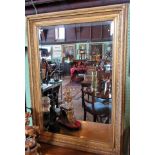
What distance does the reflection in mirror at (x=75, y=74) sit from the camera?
1015mm

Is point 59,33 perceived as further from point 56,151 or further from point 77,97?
point 56,151

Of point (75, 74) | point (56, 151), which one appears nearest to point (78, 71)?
point (75, 74)

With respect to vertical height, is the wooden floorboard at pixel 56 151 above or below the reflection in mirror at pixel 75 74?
below

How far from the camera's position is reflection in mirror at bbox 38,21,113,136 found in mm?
1015

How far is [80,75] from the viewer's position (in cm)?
107

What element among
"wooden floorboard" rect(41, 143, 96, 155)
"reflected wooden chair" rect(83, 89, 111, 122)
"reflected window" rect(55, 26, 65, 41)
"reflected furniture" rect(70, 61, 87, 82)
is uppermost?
"reflected window" rect(55, 26, 65, 41)

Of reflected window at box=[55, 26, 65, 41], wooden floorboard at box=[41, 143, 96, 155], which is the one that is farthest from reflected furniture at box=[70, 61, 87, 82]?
wooden floorboard at box=[41, 143, 96, 155]

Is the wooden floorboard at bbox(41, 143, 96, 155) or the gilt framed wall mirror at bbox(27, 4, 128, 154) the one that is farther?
the wooden floorboard at bbox(41, 143, 96, 155)

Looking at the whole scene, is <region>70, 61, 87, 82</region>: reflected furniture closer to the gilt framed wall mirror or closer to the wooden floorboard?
the gilt framed wall mirror

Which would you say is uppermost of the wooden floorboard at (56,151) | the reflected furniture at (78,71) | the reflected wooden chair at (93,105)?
the reflected furniture at (78,71)

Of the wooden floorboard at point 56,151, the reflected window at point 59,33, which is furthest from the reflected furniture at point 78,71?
the wooden floorboard at point 56,151

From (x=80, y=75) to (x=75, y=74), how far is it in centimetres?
3

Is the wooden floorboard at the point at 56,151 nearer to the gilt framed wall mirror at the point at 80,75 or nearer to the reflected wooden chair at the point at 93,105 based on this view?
the gilt framed wall mirror at the point at 80,75
